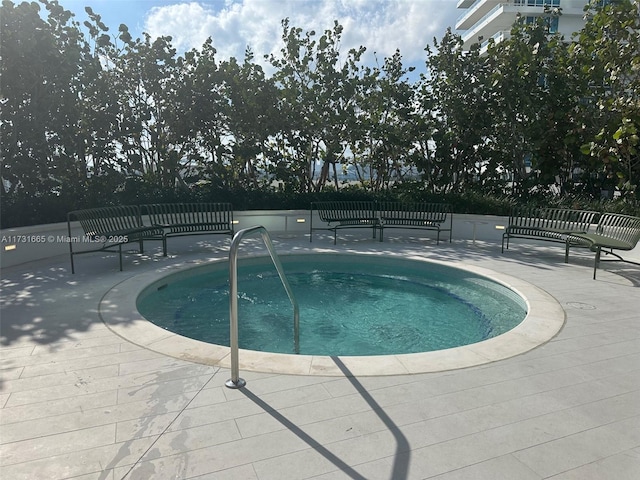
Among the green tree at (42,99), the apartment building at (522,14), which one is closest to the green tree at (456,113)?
the green tree at (42,99)

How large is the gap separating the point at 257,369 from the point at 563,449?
2317mm

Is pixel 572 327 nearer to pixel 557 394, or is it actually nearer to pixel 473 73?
pixel 557 394

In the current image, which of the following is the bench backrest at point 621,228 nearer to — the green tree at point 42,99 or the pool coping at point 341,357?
the pool coping at point 341,357

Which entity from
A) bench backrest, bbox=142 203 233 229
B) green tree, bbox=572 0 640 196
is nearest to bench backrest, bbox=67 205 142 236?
bench backrest, bbox=142 203 233 229

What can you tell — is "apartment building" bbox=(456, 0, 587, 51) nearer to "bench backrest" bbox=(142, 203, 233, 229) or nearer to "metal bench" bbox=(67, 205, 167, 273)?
"bench backrest" bbox=(142, 203, 233, 229)

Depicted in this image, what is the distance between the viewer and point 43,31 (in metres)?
9.05

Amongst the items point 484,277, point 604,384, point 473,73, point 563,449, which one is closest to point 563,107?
point 473,73

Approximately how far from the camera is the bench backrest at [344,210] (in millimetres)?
10914

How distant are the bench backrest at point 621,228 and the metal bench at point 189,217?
25.3 ft

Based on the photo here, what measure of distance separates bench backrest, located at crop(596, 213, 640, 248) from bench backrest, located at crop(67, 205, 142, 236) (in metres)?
9.15

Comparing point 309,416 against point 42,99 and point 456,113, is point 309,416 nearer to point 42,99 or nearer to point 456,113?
point 42,99

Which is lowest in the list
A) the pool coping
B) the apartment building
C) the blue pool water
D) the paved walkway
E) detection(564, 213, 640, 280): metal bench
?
the blue pool water

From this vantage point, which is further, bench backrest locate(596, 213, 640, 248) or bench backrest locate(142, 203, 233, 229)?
bench backrest locate(142, 203, 233, 229)

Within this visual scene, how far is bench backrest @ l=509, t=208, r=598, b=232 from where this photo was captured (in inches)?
364
